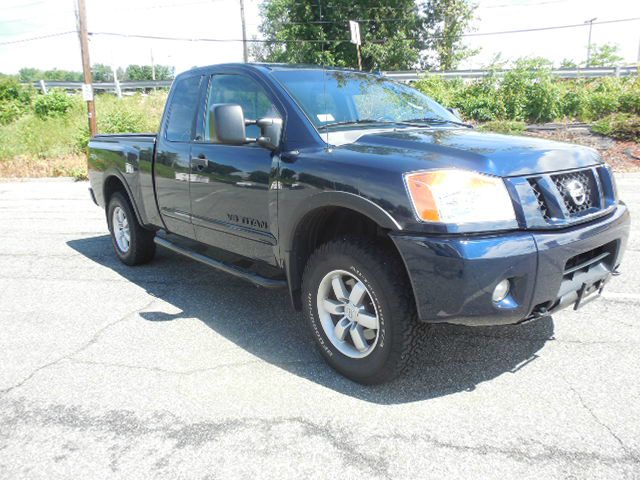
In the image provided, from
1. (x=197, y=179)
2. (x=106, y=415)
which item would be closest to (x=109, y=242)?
(x=197, y=179)

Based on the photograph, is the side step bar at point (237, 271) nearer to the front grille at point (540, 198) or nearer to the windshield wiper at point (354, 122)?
the windshield wiper at point (354, 122)

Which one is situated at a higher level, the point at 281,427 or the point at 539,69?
the point at 539,69

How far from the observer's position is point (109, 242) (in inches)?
277

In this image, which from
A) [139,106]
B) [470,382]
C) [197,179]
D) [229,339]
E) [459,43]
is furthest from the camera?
[459,43]

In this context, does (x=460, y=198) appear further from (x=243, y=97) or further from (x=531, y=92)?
(x=531, y=92)

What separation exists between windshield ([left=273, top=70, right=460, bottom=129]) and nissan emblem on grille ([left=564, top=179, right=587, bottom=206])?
1308 mm

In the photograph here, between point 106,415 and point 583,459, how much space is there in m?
2.35

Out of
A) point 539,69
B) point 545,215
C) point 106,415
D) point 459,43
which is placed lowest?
point 106,415

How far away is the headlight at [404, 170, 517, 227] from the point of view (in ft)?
8.35

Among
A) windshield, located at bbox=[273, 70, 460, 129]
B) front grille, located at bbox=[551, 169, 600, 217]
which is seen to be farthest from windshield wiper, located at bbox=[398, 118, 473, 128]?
front grille, located at bbox=[551, 169, 600, 217]

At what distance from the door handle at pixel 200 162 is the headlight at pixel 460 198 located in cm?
194

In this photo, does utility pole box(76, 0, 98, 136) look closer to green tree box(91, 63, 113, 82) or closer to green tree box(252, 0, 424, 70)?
green tree box(252, 0, 424, 70)

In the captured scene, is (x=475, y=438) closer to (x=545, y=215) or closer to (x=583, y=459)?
(x=583, y=459)

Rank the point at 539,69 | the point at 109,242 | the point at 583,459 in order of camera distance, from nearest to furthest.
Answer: the point at 583,459, the point at 109,242, the point at 539,69
